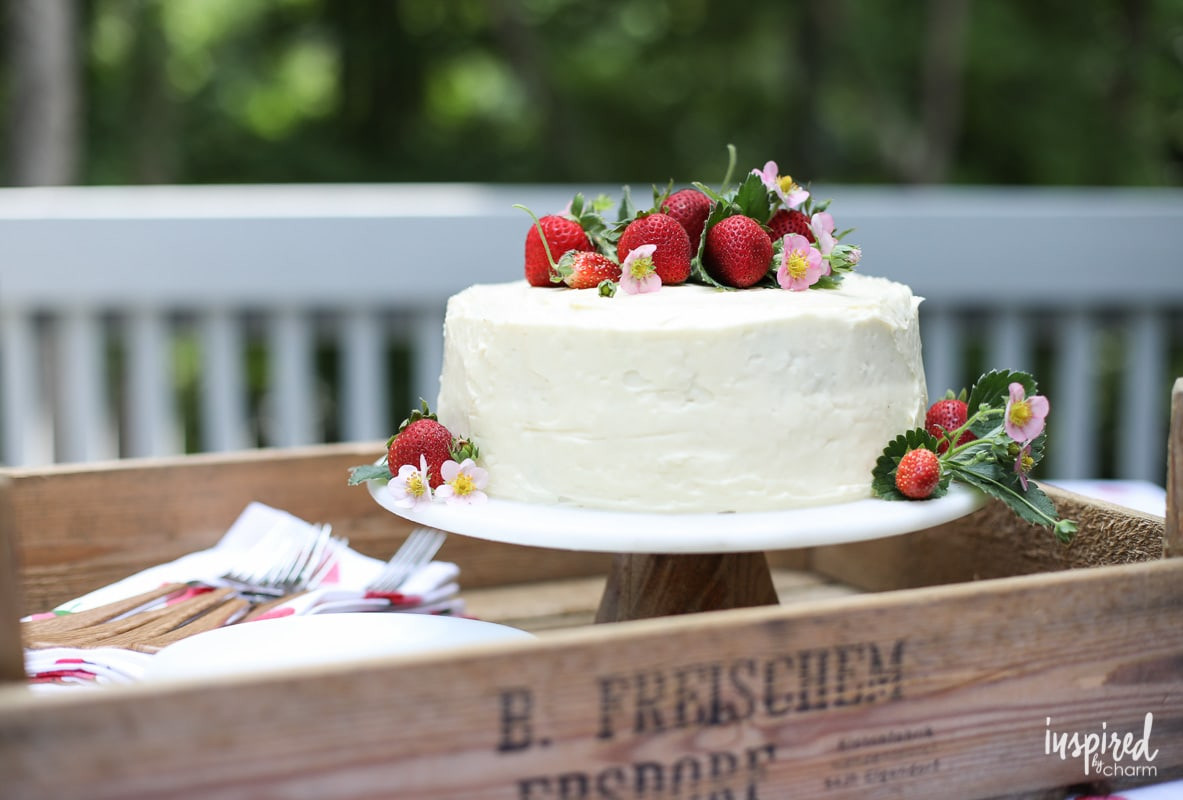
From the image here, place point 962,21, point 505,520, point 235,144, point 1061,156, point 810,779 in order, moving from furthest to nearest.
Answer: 1. point 235,144
2. point 1061,156
3. point 962,21
4. point 505,520
5. point 810,779

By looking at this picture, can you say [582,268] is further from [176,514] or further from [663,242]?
[176,514]

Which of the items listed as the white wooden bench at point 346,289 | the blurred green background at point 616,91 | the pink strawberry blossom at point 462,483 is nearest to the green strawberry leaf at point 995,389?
the pink strawberry blossom at point 462,483

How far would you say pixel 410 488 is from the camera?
98 cm

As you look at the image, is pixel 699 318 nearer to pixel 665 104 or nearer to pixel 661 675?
pixel 661 675

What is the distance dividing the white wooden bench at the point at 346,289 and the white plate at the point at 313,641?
5.32 feet

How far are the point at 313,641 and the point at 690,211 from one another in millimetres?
544

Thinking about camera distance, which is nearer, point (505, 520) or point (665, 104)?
point (505, 520)

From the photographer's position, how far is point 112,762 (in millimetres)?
624

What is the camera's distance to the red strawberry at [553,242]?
113 cm

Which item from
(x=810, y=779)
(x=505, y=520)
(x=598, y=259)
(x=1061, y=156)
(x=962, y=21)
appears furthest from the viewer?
(x=1061, y=156)

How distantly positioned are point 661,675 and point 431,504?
331 mm

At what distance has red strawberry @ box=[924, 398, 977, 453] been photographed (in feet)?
3.44

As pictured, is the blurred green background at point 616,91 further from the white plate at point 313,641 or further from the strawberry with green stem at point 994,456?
the white plate at point 313,641

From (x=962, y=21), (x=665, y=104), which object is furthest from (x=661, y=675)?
(x=665, y=104)
